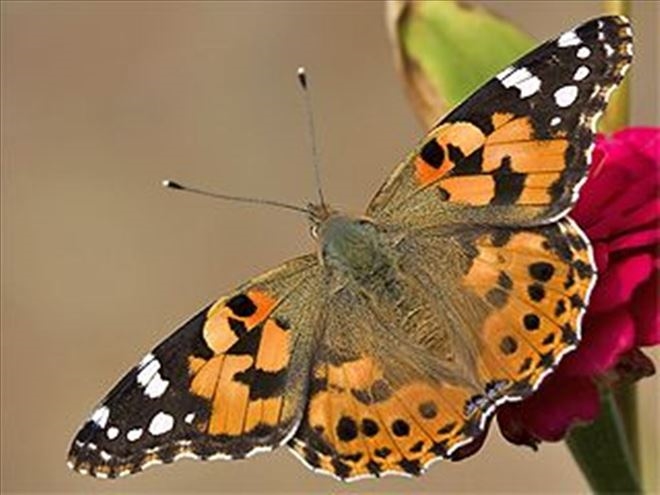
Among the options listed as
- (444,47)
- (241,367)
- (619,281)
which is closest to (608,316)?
(619,281)

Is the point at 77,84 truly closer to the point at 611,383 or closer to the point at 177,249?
the point at 177,249

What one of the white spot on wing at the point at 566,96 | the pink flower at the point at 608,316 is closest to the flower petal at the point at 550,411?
the pink flower at the point at 608,316

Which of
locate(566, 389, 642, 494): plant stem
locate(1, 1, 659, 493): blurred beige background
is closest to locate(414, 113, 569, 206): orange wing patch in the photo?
locate(566, 389, 642, 494): plant stem

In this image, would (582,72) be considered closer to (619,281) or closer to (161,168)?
(619,281)

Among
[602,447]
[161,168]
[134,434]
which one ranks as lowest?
[602,447]

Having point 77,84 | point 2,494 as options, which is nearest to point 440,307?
point 2,494

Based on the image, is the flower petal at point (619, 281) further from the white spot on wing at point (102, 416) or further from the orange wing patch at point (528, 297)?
the white spot on wing at point (102, 416)
